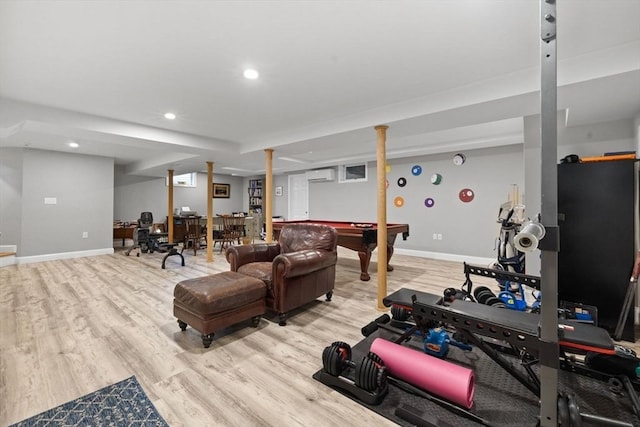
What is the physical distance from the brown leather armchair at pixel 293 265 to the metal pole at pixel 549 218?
2006 millimetres

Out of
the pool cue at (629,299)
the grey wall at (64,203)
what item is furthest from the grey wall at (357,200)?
the pool cue at (629,299)

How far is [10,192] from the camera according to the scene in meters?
5.93

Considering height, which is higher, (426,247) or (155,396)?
(426,247)

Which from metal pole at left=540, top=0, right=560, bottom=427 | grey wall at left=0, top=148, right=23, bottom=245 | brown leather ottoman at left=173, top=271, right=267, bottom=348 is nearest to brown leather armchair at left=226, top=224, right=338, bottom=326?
brown leather ottoman at left=173, top=271, right=267, bottom=348

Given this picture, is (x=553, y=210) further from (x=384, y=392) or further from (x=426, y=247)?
(x=426, y=247)

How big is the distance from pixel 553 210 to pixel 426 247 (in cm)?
550

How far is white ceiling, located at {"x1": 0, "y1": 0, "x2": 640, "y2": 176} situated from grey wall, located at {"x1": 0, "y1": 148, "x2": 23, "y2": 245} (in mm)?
2832

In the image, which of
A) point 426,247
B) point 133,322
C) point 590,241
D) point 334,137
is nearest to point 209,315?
point 133,322

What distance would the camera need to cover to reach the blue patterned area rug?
1.56 m

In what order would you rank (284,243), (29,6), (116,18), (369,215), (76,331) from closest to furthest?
(29,6) < (116,18) < (76,331) < (284,243) < (369,215)

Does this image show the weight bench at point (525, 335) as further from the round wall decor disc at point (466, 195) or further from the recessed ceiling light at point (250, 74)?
the round wall decor disc at point (466, 195)

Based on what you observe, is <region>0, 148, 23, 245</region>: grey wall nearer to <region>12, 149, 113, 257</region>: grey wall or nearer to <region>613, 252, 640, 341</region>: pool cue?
<region>12, 149, 113, 257</region>: grey wall

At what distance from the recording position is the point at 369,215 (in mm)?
7434

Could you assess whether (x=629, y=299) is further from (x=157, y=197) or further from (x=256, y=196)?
(x=157, y=197)
